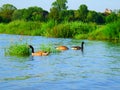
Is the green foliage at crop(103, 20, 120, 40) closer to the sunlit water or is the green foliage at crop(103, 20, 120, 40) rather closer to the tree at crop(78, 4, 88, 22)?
the sunlit water

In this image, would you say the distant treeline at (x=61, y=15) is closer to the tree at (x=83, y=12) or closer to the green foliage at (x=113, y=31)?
the tree at (x=83, y=12)

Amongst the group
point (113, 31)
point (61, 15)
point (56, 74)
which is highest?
point (61, 15)

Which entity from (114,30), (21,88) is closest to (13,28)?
(114,30)

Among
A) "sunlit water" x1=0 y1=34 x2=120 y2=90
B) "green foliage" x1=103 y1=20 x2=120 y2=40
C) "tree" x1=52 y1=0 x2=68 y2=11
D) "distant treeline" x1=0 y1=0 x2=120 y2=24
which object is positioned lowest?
"sunlit water" x1=0 y1=34 x2=120 y2=90

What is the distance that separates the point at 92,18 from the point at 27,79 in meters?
69.7

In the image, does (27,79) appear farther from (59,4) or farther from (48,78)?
(59,4)

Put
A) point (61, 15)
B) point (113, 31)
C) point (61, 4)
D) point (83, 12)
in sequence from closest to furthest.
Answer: point (113, 31)
point (61, 15)
point (83, 12)
point (61, 4)

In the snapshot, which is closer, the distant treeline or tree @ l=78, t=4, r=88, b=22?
the distant treeline

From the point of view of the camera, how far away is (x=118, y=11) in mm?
79625

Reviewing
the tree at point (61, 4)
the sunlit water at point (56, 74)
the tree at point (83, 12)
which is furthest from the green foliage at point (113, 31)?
the tree at point (61, 4)

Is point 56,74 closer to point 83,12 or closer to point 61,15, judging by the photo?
point 61,15

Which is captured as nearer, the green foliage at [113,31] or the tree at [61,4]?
the green foliage at [113,31]

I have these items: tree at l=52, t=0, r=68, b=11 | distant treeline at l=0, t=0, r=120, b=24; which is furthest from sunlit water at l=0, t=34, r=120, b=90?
tree at l=52, t=0, r=68, b=11

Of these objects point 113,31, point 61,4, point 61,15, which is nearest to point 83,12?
point 61,15
